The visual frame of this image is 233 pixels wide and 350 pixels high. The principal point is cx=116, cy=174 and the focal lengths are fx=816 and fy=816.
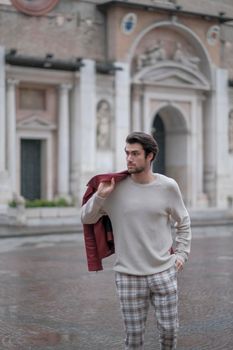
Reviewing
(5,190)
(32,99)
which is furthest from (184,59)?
(5,190)

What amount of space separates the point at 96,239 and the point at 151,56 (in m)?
28.3

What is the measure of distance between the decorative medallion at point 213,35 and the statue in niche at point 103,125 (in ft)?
20.1

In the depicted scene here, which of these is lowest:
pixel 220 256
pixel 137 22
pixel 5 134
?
pixel 220 256

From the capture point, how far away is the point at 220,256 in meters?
16.8

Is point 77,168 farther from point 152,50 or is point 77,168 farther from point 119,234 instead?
point 119,234

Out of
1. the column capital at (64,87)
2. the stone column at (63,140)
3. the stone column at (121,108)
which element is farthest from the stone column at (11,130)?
the stone column at (121,108)

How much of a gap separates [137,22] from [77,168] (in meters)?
6.47

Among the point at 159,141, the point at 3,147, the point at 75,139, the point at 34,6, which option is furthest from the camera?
the point at 159,141

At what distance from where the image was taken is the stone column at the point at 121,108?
32250 mm

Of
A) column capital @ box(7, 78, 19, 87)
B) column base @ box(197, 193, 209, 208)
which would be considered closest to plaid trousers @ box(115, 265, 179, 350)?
column capital @ box(7, 78, 19, 87)

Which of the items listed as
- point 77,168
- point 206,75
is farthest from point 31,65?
point 206,75

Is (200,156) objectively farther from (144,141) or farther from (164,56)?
(144,141)

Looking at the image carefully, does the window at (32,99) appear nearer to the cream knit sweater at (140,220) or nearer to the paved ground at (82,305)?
the paved ground at (82,305)

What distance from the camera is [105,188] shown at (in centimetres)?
545
